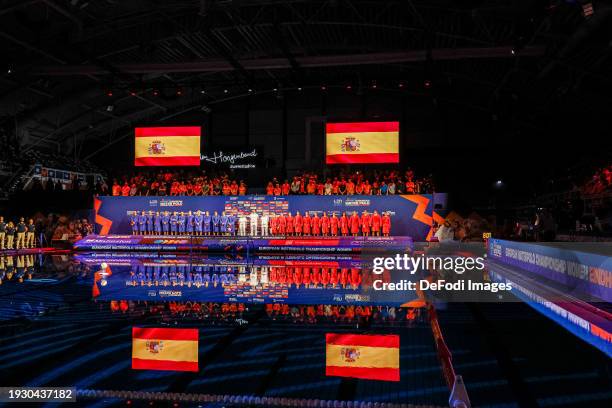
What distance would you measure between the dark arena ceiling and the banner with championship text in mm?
4299

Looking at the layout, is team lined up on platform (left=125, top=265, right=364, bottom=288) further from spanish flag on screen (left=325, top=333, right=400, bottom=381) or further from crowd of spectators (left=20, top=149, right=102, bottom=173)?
crowd of spectators (left=20, top=149, right=102, bottom=173)

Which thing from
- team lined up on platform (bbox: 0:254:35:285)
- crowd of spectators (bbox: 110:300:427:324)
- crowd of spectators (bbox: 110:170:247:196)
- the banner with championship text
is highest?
crowd of spectators (bbox: 110:170:247:196)

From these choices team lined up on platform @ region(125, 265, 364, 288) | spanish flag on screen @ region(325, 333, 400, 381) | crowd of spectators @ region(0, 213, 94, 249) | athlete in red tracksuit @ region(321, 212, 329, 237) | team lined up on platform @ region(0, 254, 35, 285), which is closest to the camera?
spanish flag on screen @ region(325, 333, 400, 381)

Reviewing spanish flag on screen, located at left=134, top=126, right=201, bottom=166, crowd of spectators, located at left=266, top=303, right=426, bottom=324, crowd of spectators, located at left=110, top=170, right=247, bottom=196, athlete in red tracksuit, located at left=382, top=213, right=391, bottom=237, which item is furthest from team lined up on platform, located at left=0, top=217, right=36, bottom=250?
crowd of spectators, located at left=266, top=303, right=426, bottom=324

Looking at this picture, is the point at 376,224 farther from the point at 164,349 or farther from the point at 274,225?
the point at 164,349

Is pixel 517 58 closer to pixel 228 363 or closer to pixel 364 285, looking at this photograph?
pixel 364 285

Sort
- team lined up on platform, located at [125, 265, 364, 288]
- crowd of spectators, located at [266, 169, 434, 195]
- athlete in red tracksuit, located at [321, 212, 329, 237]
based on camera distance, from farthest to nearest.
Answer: crowd of spectators, located at [266, 169, 434, 195]
athlete in red tracksuit, located at [321, 212, 329, 237]
team lined up on platform, located at [125, 265, 364, 288]

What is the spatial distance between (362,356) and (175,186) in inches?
693

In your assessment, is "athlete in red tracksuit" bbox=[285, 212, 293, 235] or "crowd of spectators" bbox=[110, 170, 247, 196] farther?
"crowd of spectators" bbox=[110, 170, 247, 196]

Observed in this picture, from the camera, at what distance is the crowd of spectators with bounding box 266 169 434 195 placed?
18844 millimetres

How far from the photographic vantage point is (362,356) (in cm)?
392

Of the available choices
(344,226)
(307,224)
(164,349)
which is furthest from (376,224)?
(164,349)

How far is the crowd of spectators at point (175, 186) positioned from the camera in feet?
66.3

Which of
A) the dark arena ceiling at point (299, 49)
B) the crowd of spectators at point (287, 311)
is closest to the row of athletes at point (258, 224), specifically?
the dark arena ceiling at point (299, 49)
